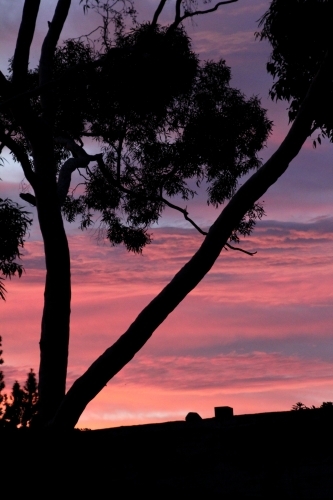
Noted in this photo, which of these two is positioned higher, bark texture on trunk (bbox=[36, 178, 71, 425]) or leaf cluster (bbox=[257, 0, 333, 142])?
leaf cluster (bbox=[257, 0, 333, 142])

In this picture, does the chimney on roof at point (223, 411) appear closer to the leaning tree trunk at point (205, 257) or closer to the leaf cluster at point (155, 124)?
the leaning tree trunk at point (205, 257)

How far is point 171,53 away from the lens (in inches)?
617

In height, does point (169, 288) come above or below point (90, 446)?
above

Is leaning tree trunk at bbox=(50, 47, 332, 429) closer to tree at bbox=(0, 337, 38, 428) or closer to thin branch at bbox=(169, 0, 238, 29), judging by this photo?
tree at bbox=(0, 337, 38, 428)

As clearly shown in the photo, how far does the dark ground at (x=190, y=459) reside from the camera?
5.96 metres

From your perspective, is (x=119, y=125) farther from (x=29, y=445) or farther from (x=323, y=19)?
(x=29, y=445)

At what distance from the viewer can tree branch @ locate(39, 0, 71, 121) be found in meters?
13.2

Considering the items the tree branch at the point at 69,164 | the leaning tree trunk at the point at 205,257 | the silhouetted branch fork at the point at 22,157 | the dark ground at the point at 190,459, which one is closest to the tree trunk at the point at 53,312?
the silhouetted branch fork at the point at 22,157

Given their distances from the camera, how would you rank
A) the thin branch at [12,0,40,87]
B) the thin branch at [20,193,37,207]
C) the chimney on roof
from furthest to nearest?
1. the thin branch at [20,193,37,207]
2. the thin branch at [12,0,40,87]
3. the chimney on roof

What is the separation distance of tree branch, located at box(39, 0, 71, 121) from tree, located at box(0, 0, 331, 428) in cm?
2

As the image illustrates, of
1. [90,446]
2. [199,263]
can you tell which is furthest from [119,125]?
[90,446]

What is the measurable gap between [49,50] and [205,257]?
19.5 feet

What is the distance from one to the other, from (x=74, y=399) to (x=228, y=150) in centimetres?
905

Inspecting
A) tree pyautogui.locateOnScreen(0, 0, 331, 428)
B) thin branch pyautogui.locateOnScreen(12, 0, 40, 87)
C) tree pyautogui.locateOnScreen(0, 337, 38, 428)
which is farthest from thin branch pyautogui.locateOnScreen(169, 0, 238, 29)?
tree pyautogui.locateOnScreen(0, 337, 38, 428)
